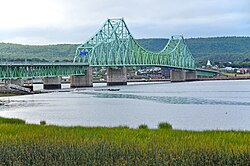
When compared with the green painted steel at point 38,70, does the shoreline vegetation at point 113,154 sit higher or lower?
lower

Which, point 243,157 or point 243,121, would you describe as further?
point 243,121

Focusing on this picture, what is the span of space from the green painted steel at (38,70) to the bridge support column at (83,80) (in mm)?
1773

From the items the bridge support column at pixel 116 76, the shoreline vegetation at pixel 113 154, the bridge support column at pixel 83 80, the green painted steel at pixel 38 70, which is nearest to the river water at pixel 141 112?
the shoreline vegetation at pixel 113 154

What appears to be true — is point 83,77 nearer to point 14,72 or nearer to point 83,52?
point 83,52

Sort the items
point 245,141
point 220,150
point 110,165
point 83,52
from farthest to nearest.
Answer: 1. point 83,52
2. point 245,141
3. point 220,150
4. point 110,165

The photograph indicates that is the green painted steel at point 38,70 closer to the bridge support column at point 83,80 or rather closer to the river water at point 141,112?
the bridge support column at point 83,80

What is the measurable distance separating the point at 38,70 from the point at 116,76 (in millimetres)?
52788

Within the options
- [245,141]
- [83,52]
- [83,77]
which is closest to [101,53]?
[83,52]

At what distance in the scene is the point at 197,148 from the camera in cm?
1606

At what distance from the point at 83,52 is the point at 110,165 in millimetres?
185064

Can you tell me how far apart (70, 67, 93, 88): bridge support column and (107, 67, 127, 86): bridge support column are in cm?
1628

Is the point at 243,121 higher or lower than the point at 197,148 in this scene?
lower

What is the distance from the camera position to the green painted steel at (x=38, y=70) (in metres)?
133

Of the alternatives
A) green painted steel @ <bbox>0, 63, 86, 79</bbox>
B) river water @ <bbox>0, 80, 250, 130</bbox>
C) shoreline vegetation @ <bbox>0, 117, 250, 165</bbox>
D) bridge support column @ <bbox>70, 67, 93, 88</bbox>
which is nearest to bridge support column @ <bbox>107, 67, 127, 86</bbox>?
bridge support column @ <bbox>70, 67, 93, 88</bbox>
